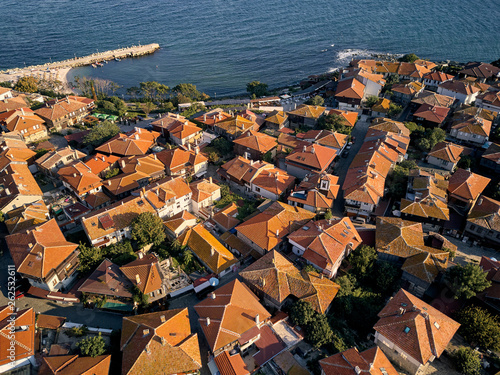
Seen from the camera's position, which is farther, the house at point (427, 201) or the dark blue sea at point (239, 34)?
the dark blue sea at point (239, 34)

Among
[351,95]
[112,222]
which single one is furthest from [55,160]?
[351,95]

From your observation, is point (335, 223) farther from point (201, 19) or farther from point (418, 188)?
point (201, 19)

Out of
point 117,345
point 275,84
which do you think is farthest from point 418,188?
point 275,84

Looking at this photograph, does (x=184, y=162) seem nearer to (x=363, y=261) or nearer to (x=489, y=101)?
(x=363, y=261)

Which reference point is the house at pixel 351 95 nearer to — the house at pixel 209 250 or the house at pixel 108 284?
the house at pixel 209 250

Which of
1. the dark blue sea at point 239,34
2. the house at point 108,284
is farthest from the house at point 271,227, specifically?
the dark blue sea at point 239,34
